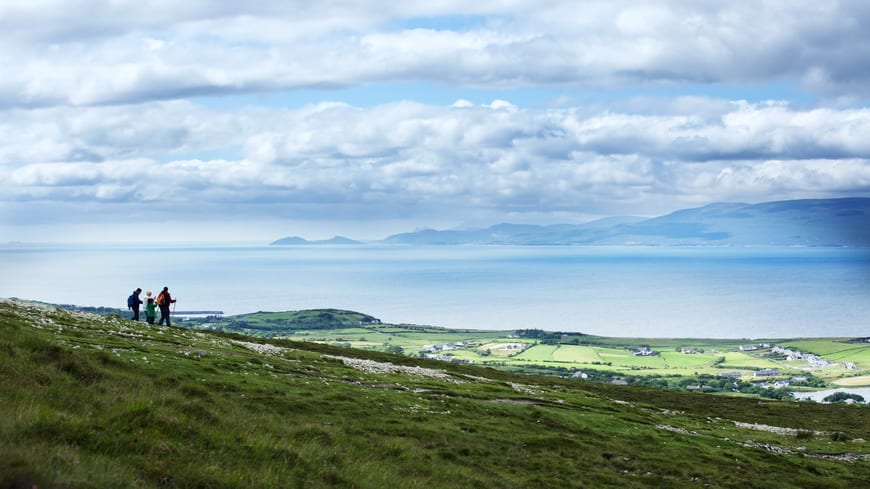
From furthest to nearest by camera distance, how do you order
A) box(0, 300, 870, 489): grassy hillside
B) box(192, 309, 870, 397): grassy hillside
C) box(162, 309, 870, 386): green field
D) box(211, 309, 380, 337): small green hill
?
box(211, 309, 380, 337): small green hill
box(162, 309, 870, 386): green field
box(192, 309, 870, 397): grassy hillside
box(0, 300, 870, 489): grassy hillside

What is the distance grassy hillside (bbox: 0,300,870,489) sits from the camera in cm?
1308

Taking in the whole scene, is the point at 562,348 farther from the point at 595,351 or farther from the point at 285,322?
the point at 285,322

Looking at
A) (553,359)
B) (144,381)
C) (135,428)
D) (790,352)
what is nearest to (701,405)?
(144,381)

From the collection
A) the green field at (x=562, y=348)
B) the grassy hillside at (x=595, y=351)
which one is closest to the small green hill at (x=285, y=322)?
the green field at (x=562, y=348)

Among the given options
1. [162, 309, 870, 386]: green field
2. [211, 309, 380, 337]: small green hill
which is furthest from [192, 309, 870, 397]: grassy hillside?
[211, 309, 380, 337]: small green hill

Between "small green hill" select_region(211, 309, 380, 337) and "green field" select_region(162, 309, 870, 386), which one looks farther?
"small green hill" select_region(211, 309, 380, 337)

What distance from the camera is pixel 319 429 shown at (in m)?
20.9

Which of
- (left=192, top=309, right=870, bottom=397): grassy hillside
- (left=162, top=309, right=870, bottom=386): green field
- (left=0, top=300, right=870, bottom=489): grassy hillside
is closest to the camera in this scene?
(left=0, top=300, right=870, bottom=489): grassy hillside

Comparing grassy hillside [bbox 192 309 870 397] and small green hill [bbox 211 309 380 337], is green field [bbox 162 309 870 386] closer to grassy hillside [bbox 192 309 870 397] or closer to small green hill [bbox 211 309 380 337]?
small green hill [bbox 211 309 380 337]

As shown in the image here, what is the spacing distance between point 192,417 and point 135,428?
282 centimetres

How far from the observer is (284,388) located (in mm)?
29953

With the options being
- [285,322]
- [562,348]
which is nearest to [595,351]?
[562,348]

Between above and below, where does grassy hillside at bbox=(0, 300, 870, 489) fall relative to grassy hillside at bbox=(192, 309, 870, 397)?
above

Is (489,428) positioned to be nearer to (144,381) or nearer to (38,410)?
(144,381)
